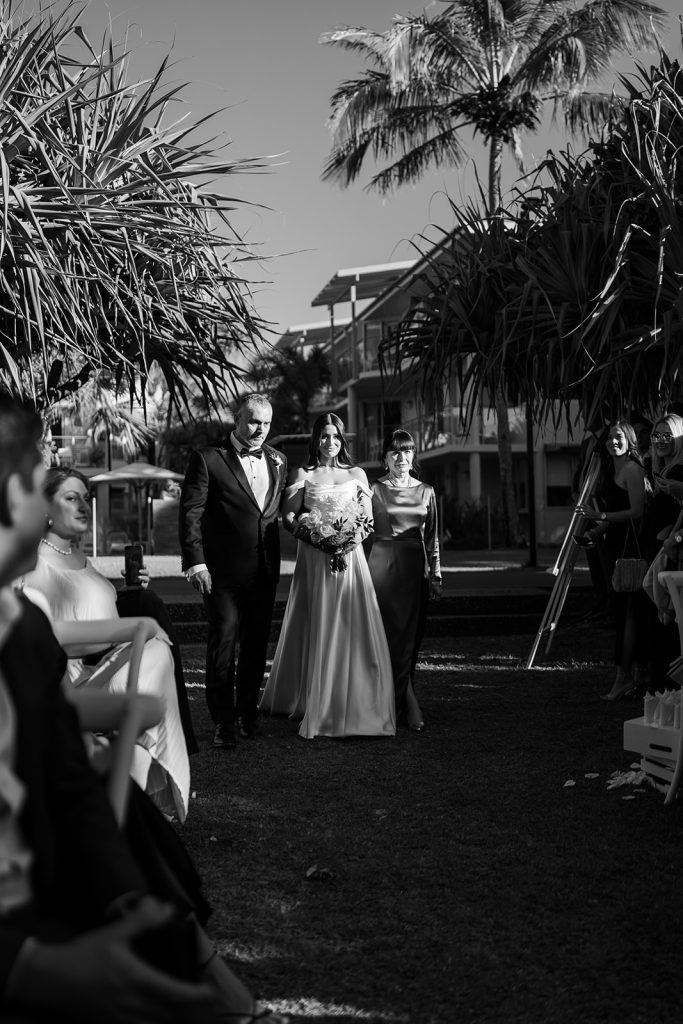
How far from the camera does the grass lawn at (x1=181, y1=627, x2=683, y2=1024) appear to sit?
3.29m

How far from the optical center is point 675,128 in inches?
405

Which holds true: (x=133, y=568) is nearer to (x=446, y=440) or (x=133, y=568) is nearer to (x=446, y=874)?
(x=446, y=874)

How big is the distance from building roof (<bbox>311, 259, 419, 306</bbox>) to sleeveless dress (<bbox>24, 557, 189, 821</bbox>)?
143 feet

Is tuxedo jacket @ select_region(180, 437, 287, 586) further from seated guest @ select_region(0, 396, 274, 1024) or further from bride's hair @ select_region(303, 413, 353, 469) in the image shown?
seated guest @ select_region(0, 396, 274, 1024)

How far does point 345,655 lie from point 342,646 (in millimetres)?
64

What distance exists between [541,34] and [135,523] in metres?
21.4

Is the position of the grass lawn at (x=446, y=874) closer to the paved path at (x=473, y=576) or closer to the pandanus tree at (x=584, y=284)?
the pandanus tree at (x=584, y=284)

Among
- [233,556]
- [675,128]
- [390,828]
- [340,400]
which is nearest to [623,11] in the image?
[675,128]

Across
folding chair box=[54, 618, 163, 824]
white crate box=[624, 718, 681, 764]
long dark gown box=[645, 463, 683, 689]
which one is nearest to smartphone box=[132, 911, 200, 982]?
folding chair box=[54, 618, 163, 824]

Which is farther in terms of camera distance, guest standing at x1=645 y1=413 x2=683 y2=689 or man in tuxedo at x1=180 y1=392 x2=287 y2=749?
man in tuxedo at x1=180 y1=392 x2=287 y2=749

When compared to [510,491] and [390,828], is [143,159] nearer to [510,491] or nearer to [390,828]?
[390,828]

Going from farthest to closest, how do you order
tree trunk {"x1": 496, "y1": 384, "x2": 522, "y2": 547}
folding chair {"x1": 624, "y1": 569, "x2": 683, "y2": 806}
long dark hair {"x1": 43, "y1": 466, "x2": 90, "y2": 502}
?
1. tree trunk {"x1": 496, "y1": 384, "x2": 522, "y2": 547}
2. folding chair {"x1": 624, "y1": 569, "x2": 683, "y2": 806}
3. long dark hair {"x1": 43, "y1": 466, "x2": 90, "y2": 502}

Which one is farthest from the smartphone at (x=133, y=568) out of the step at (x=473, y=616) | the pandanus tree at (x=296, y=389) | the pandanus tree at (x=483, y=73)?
the pandanus tree at (x=296, y=389)

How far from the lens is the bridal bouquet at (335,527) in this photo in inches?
291
